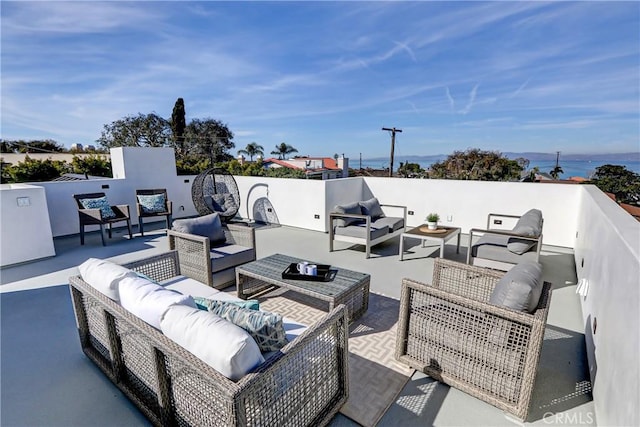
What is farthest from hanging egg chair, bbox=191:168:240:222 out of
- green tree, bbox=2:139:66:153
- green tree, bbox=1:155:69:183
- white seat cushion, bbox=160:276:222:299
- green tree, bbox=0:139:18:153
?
green tree, bbox=0:139:18:153

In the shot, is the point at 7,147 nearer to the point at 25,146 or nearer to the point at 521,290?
the point at 25,146

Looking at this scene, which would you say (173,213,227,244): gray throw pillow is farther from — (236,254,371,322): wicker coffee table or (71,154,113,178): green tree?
(71,154,113,178): green tree

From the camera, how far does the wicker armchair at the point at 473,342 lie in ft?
5.41

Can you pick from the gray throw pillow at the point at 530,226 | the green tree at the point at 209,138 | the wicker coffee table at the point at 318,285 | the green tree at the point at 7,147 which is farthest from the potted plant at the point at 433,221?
the green tree at the point at 7,147

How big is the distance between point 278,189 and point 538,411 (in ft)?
20.2

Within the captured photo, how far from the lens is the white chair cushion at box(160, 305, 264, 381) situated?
116cm

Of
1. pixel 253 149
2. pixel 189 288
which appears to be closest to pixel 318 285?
pixel 189 288

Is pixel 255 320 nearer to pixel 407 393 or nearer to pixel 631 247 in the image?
pixel 407 393

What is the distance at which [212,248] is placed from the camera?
3750mm

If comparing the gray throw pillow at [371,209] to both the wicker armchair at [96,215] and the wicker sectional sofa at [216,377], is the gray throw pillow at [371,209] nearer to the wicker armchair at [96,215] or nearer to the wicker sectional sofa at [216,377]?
the wicker sectional sofa at [216,377]

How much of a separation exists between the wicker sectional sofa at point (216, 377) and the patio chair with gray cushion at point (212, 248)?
124cm

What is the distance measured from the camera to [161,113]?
20.8m

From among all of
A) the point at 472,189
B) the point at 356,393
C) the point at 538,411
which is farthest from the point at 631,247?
the point at 472,189

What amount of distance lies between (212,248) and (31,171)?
25.4ft
